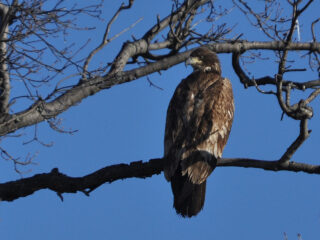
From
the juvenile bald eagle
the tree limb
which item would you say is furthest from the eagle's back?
the tree limb

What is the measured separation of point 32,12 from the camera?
667 centimetres

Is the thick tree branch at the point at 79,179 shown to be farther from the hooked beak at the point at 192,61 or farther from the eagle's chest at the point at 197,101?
the hooked beak at the point at 192,61

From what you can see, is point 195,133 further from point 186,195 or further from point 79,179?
point 79,179

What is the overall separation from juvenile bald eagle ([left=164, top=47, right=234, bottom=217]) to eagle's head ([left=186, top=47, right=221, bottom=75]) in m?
0.42

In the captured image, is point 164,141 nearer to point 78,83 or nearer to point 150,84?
point 78,83

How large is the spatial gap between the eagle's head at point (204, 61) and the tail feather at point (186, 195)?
6.67ft

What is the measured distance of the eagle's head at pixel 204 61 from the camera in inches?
299

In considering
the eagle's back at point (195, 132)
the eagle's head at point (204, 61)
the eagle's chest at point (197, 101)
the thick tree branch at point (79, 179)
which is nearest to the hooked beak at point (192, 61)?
the eagle's head at point (204, 61)

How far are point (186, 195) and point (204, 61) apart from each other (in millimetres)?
2341

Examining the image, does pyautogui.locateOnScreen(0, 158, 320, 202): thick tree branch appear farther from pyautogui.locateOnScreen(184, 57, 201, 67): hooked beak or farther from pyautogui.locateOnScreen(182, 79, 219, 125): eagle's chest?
pyautogui.locateOnScreen(184, 57, 201, 67): hooked beak

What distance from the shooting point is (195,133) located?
618 cm

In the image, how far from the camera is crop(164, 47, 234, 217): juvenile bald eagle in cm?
585

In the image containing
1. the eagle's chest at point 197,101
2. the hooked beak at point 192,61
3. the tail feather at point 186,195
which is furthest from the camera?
the hooked beak at point 192,61

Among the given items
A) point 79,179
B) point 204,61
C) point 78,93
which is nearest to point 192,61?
point 204,61
